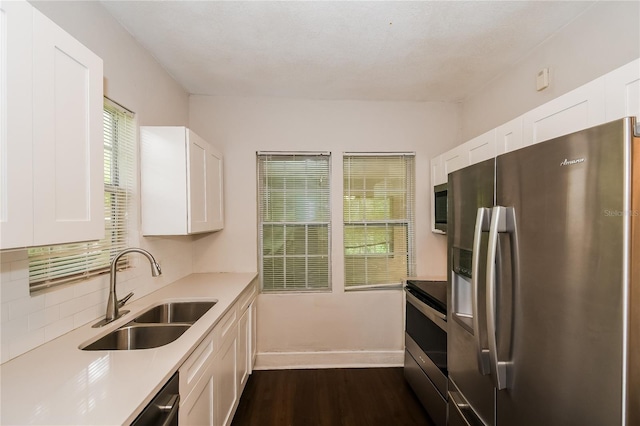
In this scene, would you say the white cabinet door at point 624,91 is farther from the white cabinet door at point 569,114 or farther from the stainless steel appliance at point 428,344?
the stainless steel appliance at point 428,344

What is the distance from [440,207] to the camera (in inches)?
100

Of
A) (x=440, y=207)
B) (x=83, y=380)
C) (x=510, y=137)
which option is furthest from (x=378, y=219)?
(x=83, y=380)

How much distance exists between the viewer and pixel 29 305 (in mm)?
1192

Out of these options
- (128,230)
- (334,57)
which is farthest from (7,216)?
(334,57)

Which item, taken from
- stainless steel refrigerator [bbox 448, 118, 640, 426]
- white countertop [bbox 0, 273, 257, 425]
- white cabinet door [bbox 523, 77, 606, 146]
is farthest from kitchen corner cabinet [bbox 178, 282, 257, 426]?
white cabinet door [bbox 523, 77, 606, 146]

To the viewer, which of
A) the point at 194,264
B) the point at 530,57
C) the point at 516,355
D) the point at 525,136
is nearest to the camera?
the point at 516,355

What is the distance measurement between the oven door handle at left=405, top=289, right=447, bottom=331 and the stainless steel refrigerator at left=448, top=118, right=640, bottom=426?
508 millimetres

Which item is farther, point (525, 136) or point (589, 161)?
point (525, 136)

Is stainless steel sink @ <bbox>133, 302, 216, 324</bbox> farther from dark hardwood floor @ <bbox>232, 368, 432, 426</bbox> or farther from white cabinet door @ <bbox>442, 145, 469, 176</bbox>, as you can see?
white cabinet door @ <bbox>442, 145, 469, 176</bbox>

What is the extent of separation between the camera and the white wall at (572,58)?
1.44 m

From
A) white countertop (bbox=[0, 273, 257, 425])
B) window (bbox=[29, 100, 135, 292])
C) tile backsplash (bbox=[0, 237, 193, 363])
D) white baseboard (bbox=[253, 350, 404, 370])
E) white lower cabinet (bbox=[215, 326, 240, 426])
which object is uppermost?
window (bbox=[29, 100, 135, 292])

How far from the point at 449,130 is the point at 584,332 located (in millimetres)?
2534

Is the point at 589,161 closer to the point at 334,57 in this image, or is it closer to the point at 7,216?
the point at 7,216

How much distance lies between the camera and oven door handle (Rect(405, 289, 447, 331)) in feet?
6.03
